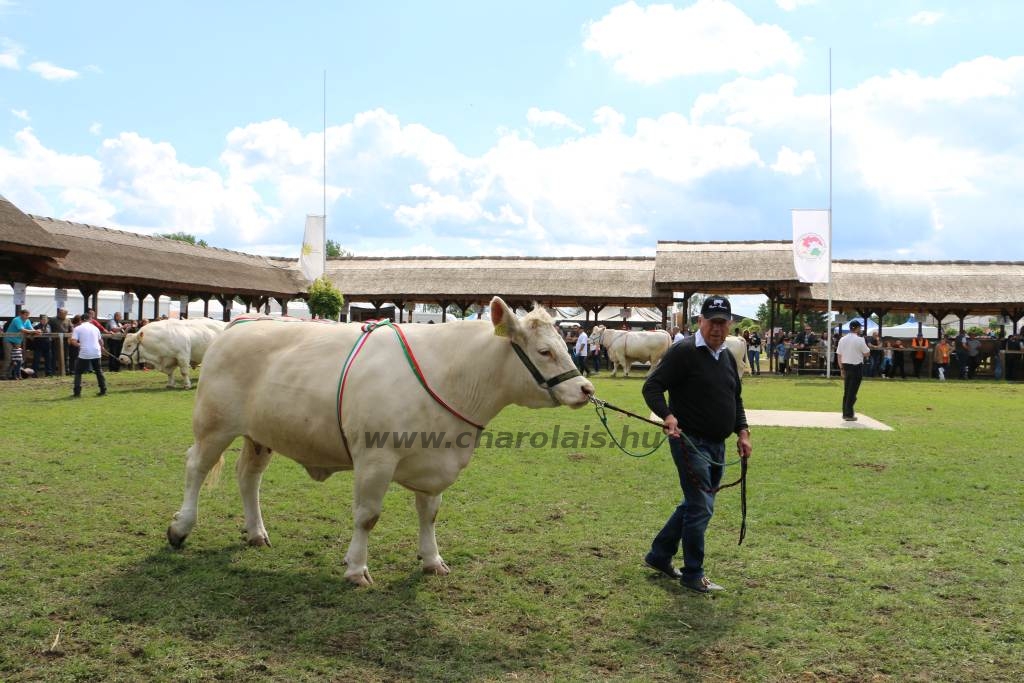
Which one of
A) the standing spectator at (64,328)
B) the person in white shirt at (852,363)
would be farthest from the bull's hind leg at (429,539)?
the standing spectator at (64,328)

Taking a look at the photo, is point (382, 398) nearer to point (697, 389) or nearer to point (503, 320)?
point (503, 320)

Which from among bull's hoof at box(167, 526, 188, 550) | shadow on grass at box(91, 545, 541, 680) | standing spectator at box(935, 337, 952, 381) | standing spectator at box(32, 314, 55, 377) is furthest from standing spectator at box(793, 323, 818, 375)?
bull's hoof at box(167, 526, 188, 550)

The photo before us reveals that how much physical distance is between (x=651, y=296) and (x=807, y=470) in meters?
25.1

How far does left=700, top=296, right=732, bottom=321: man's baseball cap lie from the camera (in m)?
4.82

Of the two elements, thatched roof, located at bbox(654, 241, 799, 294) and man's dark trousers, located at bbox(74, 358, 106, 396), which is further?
thatched roof, located at bbox(654, 241, 799, 294)

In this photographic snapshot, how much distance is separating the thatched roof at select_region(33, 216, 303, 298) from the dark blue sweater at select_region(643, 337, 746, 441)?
2076cm

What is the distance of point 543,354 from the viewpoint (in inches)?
191

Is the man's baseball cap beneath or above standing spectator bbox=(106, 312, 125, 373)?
above

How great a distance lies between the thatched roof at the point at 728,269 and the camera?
102ft

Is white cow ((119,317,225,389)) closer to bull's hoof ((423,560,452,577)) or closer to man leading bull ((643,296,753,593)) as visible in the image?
bull's hoof ((423,560,452,577))

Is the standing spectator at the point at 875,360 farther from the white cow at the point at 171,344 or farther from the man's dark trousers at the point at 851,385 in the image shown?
the white cow at the point at 171,344

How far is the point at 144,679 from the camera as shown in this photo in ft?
11.6

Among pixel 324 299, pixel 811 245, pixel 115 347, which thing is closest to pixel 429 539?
pixel 115 347

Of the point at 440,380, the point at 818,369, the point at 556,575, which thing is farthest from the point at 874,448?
the point at 818,369
